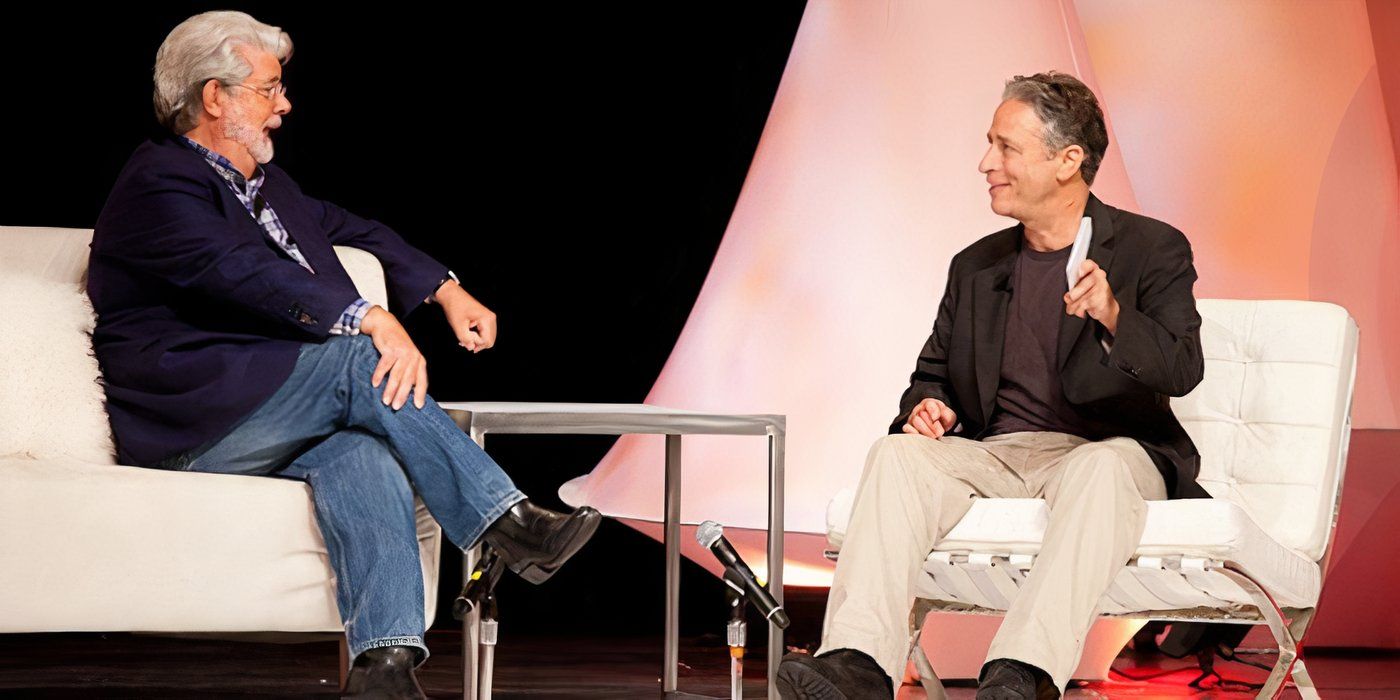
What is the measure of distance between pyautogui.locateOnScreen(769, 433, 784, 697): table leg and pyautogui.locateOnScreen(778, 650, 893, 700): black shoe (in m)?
0.23

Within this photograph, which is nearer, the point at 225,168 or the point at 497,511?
the point at 497,511

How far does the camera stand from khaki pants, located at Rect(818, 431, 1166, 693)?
201cm

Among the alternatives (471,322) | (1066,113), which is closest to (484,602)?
(471,322)

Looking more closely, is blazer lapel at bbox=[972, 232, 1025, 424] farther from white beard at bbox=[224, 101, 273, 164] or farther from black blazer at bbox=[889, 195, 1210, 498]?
white beard at bbox=[224, 101, 273, 164]

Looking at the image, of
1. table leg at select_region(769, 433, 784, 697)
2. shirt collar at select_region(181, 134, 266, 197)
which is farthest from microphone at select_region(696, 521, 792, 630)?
shirt collar at select_region(181, 134, 266, 197)

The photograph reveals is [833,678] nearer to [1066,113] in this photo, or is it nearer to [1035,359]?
[1035,359]

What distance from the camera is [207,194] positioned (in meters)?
2.38

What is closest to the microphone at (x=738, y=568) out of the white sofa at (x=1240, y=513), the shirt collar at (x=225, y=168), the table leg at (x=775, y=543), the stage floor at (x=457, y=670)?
the table leg at (x=775, y=543)

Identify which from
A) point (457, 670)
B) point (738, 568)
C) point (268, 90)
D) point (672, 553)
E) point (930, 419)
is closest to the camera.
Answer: point (738, 568)

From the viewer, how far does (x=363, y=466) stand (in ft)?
7.07

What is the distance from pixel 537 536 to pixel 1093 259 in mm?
963

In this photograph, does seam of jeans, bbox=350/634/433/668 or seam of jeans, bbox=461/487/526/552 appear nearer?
seam of jeans, bbox=350/634/433/668

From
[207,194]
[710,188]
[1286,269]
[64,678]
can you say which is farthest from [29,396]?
[1286,269]

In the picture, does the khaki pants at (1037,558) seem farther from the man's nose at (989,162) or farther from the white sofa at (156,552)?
the white sofa at (156,552)
